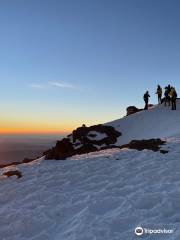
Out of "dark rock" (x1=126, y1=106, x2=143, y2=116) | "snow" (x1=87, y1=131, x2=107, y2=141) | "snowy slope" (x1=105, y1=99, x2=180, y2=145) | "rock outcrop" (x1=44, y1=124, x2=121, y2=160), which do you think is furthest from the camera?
"dark rock" (x1=126, y1=106, x2=143, y2=116)

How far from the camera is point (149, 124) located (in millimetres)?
39656

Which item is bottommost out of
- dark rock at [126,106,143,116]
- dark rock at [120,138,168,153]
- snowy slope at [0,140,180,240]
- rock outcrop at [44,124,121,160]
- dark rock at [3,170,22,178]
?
snowy slope at [0,140,180,240]

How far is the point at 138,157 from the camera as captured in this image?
24.1m

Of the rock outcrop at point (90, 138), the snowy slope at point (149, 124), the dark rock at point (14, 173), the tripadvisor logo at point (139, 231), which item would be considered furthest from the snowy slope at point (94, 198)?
the snowy slope at point (149, 124)

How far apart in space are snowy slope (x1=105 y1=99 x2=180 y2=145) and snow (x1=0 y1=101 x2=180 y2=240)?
8.73m

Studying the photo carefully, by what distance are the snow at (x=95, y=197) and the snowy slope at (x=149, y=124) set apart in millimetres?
8734

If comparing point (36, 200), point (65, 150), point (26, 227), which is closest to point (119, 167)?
point (36, 200)

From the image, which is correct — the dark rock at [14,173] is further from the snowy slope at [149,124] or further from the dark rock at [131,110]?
the dark rock at [131,110]

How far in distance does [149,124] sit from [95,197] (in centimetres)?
2220

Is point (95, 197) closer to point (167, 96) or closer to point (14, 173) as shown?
point (14, 173)

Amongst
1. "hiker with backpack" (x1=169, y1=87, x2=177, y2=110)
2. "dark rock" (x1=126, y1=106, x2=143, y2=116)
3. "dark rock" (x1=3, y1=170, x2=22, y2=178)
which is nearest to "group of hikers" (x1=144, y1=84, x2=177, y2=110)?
"hiker with backpack" (x1=169, y1=87, x2=177, y2=110)

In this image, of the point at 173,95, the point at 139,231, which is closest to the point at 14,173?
the point at 139,231

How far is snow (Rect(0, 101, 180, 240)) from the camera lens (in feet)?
50.8

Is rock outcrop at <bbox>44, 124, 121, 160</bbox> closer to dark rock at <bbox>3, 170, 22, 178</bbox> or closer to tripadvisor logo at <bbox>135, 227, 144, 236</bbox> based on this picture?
dark rock at <bbox>3, 170, 22, 178</bbox>
